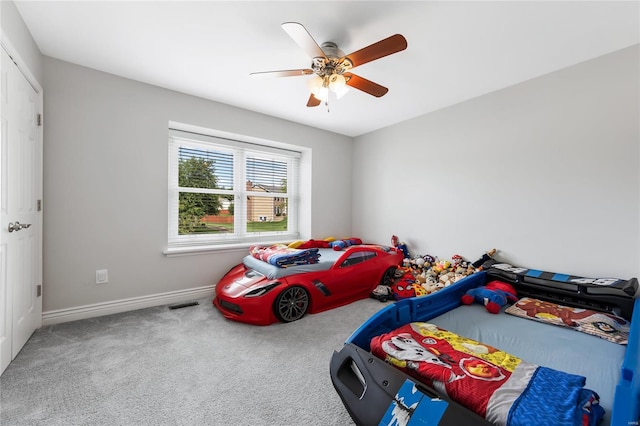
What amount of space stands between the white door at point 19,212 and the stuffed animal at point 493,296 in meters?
3.27

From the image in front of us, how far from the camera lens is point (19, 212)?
1832 millimetres

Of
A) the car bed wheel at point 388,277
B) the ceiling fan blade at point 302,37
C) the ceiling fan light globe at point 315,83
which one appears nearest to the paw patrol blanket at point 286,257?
the car bed wheel at point 388,277

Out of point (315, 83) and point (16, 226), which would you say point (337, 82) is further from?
point (16, 226)

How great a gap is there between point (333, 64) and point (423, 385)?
2.01 meters

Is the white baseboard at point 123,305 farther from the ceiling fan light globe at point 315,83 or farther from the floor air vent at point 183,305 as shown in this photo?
the ceiling fan light globe at point 315,83

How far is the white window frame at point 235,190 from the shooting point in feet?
10.1

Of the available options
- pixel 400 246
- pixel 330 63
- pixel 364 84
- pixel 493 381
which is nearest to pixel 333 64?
pixel 330 63

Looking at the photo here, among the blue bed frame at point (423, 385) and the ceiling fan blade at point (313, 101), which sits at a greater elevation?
the ceiling fan blade at point (313, 101)

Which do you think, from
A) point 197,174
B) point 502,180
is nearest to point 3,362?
point 197,174

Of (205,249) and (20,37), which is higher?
(20,37)

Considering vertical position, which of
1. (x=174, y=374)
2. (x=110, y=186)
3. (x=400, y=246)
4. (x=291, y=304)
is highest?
(x=110, y=186)

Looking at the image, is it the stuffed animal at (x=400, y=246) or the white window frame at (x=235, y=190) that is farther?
the stuffed animal at (x=400, y=246)

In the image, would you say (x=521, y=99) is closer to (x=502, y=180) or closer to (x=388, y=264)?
(x=502, y=180)

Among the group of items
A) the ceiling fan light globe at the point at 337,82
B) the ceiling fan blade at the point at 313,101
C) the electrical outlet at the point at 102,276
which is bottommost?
the electrical outlet at the point at 102,276
